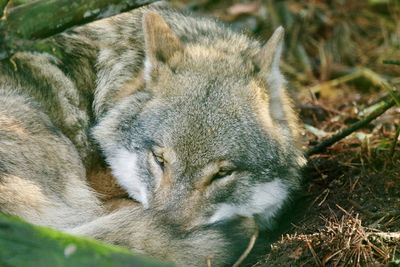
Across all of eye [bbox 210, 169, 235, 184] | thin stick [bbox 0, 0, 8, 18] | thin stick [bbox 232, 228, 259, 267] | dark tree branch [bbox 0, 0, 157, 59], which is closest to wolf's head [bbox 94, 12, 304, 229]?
eye [bbox 210, 169, 235, 184]

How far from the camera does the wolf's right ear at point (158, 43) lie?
4680mm

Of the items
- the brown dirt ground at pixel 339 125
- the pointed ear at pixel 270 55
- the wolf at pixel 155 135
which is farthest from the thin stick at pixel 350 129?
the pointed ear at pixel 270 55

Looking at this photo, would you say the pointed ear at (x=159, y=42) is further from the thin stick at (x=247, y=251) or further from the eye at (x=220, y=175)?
the thin stick at (x=247, y=251)

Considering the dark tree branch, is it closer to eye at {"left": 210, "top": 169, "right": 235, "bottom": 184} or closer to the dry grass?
eye at {"left": 210, "top": 169, "right": 235, "bottom": 184}

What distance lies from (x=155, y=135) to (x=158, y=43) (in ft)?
2.08

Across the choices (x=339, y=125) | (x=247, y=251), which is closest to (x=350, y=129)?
(x=339, y=125)

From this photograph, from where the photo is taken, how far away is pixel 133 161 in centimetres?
476

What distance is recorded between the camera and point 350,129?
5.27 metres

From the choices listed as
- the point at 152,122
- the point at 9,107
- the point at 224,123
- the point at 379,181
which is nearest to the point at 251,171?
the point at 224,123

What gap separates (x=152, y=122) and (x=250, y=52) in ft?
2.98

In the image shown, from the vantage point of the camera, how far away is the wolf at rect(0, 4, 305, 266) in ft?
13.6

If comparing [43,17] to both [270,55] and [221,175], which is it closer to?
[221,175]

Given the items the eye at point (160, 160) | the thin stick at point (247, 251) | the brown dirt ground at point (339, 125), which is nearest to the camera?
the thin stick at point (247, 251)

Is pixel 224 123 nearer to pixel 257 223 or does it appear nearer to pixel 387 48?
pixel 257 223
